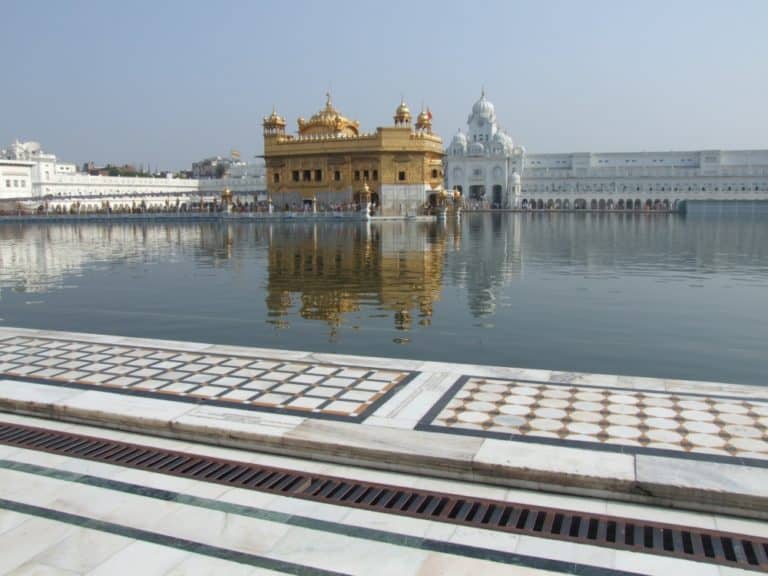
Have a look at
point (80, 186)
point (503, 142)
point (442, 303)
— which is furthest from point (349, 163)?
point (80, 186)

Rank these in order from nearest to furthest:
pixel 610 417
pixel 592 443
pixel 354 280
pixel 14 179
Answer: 1. pixel 592 443
2. pixel 610 417
3. pixel 354 280
4. pixel 14 179

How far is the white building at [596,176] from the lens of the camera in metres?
91.7

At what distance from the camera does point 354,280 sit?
15.4 metres

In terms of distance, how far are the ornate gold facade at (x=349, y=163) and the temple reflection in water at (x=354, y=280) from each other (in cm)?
2941

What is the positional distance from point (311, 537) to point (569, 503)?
1.55 metres

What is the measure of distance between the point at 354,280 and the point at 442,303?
3.69m

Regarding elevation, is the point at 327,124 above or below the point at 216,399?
above

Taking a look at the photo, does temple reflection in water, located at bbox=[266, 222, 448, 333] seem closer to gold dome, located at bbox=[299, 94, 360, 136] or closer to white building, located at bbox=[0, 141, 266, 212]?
gold dome, located at bbox=[299, 94, 360, 136]

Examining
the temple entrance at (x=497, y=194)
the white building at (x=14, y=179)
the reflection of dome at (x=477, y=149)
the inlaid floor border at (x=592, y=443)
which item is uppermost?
the reflection of dome at (x=477, y=149)

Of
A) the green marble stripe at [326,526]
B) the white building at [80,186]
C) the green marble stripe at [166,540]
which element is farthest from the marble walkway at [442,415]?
the white building at [80,186]

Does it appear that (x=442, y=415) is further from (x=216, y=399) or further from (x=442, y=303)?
(x=442, y=303)

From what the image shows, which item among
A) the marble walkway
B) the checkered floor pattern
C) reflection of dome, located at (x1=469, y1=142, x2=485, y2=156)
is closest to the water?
the marble walkway

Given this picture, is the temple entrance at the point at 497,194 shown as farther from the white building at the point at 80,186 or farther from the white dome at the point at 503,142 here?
the white building at the point at 80,186

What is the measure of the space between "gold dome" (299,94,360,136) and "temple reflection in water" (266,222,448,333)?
114 feet
